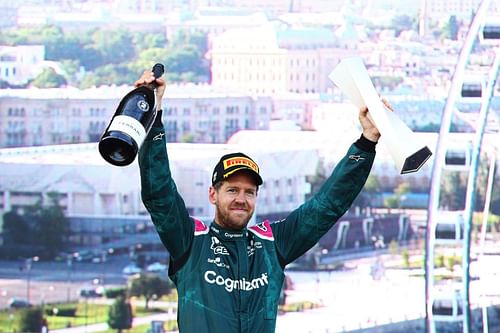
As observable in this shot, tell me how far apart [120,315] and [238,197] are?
651 inches

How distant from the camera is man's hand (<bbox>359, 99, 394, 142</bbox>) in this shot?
2.80 m

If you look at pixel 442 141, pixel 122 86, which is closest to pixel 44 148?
pixel 122 86

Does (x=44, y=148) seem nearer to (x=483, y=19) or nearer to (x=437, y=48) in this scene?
(x=437, y=48)

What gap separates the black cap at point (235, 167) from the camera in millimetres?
2736

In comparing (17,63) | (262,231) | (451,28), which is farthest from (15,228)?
(262,231)

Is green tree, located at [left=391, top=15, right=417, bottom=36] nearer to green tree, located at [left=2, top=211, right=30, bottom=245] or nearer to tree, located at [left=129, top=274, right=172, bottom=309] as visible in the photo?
tree, located at [left=129, top=274, right=172, bottom=309]

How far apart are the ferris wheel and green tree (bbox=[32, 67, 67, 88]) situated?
503 centimetres

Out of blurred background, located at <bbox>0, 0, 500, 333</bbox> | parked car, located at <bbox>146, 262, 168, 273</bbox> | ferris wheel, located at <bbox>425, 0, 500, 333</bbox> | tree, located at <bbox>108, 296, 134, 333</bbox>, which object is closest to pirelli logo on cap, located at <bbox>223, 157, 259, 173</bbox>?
ferris wheel, located at <bbox>425, 0, 500, 333</bbox>

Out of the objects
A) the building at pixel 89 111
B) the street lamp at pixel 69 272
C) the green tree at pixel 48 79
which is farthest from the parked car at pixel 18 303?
the green tree at pixel 48 79

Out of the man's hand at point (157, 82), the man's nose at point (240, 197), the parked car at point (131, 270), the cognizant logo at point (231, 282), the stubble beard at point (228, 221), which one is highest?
the man's hand at point (157, 82)

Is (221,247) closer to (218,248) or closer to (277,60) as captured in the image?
(218,248)

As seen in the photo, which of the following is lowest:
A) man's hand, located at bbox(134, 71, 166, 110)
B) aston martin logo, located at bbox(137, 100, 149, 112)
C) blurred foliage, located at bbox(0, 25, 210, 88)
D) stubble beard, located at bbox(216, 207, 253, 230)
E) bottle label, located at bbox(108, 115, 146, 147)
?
stubble beard, located at bbox(216, 207, 253, 230)

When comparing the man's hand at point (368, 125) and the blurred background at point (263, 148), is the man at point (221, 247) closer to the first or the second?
the man's hand at point (368, 125)

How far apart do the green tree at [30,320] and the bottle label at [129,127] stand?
15862mm
